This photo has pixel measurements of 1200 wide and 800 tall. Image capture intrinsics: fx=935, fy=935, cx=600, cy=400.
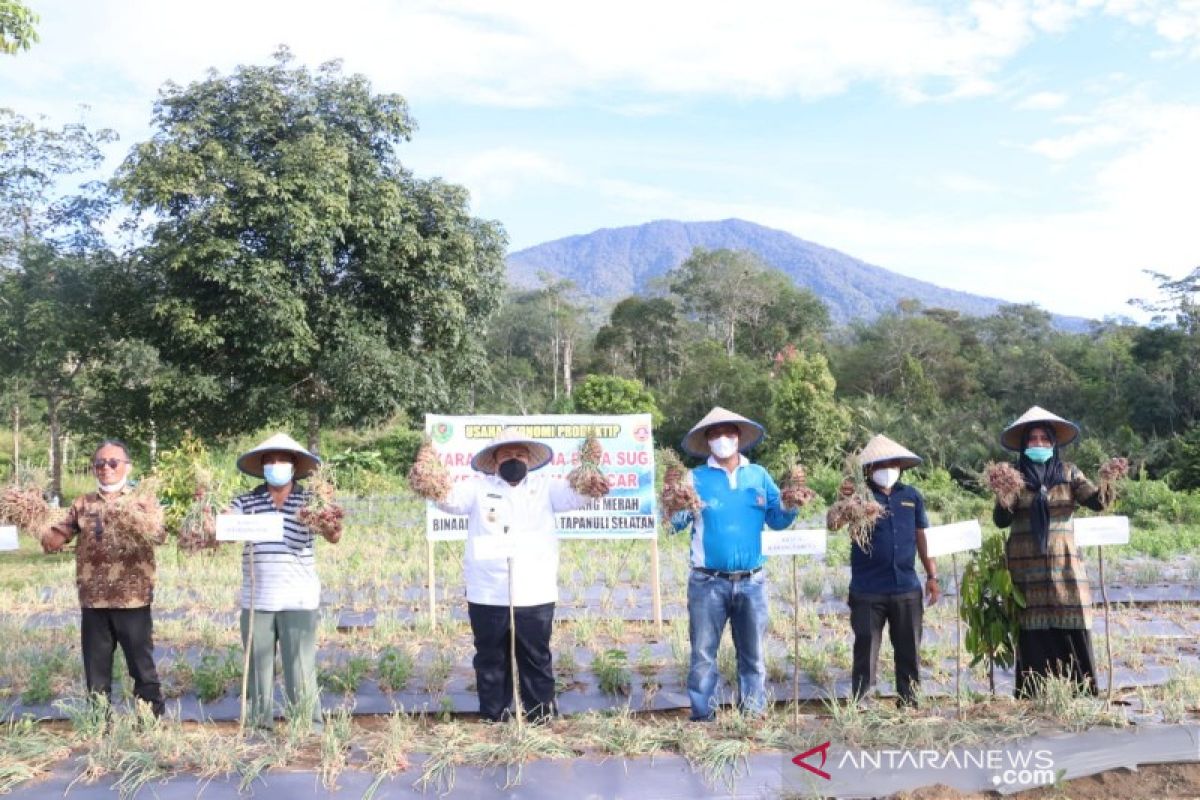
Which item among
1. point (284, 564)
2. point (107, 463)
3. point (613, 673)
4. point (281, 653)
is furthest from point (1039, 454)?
point (107, 463)

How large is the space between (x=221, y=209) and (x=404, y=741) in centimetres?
1220

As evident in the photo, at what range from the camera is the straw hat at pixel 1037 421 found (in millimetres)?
5348

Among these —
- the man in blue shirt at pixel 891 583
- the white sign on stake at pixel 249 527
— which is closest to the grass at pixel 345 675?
the white sign on stake at pixel 249 527

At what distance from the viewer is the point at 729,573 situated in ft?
16.9

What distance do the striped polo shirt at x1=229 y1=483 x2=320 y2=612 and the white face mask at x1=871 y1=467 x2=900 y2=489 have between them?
3.18 m

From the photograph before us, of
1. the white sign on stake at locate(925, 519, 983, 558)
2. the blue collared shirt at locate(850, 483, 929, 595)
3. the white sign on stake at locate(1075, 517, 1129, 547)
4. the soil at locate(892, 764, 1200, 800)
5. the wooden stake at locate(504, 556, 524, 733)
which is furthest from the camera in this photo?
the blue collared shirt at locate(850, 483, 929, 595)

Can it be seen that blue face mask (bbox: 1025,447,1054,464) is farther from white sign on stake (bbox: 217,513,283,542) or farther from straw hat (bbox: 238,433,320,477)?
white sign on stake (bbox: 217,513,283,542)

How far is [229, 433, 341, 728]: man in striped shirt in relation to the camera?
500 cm

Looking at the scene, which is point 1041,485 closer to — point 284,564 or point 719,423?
point 719,423

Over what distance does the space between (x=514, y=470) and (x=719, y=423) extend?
1186 millimetres

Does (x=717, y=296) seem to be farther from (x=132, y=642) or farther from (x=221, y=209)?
(x=132, y=642)

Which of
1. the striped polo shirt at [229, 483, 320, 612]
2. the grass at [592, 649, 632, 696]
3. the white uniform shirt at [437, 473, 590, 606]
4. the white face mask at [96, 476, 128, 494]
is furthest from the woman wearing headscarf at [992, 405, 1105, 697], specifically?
the white face mask at [96, 476, 128, 494]

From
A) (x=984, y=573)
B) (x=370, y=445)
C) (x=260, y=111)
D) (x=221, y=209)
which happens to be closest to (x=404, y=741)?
(x=984, y=573)

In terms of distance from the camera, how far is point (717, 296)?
48812mm
